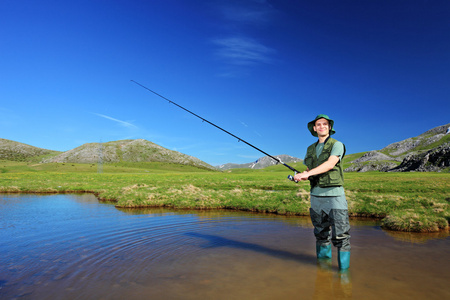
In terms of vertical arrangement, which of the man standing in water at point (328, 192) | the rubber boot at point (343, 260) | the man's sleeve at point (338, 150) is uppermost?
the man's sleeve at point (338, 150)

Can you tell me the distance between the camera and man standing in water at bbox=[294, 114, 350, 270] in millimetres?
6312

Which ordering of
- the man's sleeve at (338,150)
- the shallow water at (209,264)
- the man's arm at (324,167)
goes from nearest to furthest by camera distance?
the shallow water at (209,264)
the man's arm at (324,167)
the man's sleeve at (338,150)

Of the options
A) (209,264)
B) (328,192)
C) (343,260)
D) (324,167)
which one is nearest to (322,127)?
(324,167)

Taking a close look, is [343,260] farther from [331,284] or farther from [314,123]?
[314,123]

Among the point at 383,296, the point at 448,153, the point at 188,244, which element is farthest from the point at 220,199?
the point at 448,153

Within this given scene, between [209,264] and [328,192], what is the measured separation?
366 centimetres

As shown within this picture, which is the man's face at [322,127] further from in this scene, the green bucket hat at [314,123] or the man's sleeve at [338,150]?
the man's sleeve at [338,150]

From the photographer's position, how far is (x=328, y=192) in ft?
21.4

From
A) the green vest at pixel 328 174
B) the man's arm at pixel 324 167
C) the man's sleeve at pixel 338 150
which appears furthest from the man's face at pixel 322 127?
the man's arm at pixel 324 167

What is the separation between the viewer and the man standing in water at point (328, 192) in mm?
6312

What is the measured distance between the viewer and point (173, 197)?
2022cm

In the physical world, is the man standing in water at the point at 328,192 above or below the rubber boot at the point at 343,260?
above

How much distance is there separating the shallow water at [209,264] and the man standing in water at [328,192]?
0.68 m

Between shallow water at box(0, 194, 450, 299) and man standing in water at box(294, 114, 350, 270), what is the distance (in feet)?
2.24
